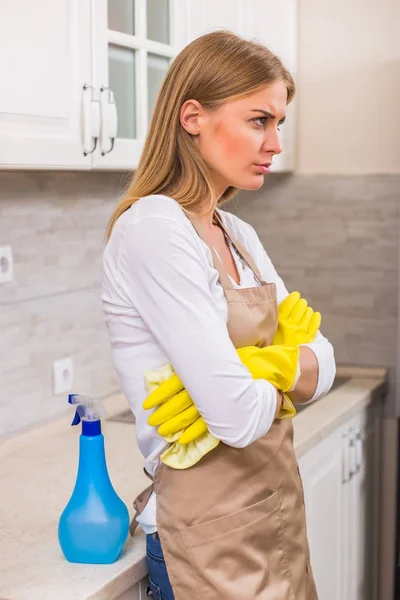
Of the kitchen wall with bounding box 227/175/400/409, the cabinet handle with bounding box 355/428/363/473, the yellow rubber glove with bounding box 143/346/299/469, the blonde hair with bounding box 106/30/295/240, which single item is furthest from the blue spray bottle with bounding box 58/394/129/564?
the kitchen wall with bounding box 227/175/400/409

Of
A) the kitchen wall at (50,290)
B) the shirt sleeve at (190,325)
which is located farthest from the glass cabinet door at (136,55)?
the shirt sleeve at (190,325)

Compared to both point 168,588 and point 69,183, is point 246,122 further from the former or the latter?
point 69,183

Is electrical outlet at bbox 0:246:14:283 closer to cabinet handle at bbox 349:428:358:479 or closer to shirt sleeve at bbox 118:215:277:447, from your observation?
shirt sleeve at bbox 118:215:277:447

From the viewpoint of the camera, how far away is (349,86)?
301cm

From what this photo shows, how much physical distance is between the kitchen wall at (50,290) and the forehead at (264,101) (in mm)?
870

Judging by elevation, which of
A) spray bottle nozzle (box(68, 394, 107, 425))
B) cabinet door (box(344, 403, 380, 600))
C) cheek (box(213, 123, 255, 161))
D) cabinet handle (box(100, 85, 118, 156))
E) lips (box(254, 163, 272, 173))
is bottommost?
cabinet door (box(344, 403, 380, 600))

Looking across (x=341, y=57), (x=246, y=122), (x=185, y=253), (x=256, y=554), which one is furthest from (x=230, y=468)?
(x=341, y=57)

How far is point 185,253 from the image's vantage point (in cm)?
133

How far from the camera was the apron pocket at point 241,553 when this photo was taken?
55.1 inches

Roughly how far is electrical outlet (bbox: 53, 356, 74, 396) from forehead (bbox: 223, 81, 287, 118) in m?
1.12

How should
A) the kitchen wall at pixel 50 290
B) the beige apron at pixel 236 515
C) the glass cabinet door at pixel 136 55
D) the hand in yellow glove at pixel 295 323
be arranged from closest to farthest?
the beige apron at pixel 236 515
the hand in yellow glove at pixel 295 323
the glass cabinet door at pixel 136 55
the kitchen wall at pixel 50 290

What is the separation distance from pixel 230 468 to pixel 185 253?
336 millimetres

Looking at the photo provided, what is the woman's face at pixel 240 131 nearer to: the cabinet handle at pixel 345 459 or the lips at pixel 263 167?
the lips at pixel 263 167

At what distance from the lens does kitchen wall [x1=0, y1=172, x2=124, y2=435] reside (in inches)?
86.9
